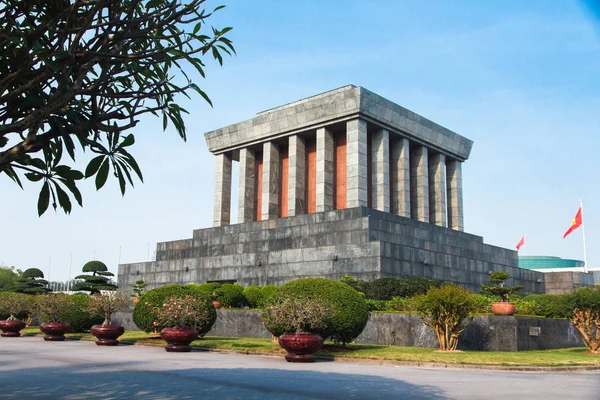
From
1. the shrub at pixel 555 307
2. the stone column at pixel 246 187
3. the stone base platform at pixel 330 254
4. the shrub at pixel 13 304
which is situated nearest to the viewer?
the shrub at pixel 555 307

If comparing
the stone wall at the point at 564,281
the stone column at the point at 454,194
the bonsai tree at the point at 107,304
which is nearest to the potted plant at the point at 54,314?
the bonsai tree at the point at 107,304

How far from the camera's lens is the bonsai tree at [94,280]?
137 feet

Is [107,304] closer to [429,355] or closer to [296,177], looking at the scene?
[429,355]

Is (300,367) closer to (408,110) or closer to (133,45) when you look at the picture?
(133,45)

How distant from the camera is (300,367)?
44.4ft

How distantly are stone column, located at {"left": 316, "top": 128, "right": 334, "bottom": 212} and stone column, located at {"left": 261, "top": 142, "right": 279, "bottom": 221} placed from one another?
4.39 meters

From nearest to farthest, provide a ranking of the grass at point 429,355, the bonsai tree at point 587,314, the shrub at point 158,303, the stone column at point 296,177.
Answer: the grass at point 429,355 → the bonsai tree at point 587,314 → the shrub at point 158,303 → the stone column at point 296,177

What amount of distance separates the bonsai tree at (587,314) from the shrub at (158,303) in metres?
11.7

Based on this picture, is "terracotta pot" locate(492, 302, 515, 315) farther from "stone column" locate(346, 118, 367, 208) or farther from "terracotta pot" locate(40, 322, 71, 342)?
"stone column" locate(346, 118, 367, 208)

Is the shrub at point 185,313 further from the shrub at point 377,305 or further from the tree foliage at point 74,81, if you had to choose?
the tree foliage at point 74,81

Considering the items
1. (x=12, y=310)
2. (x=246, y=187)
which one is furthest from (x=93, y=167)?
(x=246, y=187)

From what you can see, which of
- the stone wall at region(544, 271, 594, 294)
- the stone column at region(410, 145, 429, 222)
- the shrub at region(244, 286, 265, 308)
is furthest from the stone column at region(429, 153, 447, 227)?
the shrub at region(244, 286, 265, 308)

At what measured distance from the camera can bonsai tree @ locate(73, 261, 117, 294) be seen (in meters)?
41.8

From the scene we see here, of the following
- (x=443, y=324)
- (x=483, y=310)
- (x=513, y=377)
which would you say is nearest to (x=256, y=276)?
(x=483, y=310)
